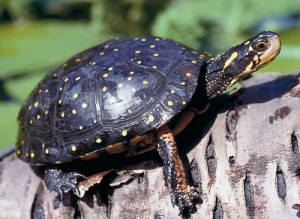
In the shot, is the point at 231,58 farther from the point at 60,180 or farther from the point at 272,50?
the point at 60,180

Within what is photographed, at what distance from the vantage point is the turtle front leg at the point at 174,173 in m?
1.96

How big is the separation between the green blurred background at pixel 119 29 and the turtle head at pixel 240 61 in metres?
1.41

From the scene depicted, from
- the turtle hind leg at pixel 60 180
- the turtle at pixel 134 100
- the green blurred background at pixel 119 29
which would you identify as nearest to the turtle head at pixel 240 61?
the turtle at pixel 134 100

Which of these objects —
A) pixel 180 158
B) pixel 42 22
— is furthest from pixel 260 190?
pixel 42 22

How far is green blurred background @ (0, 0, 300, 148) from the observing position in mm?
3828

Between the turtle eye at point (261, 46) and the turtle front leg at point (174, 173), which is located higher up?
the turtle eye at point (261, 46)

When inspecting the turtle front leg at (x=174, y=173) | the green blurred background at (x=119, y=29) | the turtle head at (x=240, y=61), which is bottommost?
the turtle front leg at (x=174, y=173)

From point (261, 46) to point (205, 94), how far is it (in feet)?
0.86

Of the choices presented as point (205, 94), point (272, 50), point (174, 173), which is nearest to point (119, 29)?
point (205, 94)

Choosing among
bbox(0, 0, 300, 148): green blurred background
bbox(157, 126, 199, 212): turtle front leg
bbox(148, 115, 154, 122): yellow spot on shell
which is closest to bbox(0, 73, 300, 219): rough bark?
bbox(157, 126, 199, 212): turtle front leg

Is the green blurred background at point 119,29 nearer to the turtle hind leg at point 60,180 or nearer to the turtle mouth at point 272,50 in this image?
the turtle hind leg at point 60,180

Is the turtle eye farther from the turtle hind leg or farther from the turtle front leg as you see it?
the turtle hind leg

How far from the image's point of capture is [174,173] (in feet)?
6.56

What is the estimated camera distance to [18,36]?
16.7 feet
